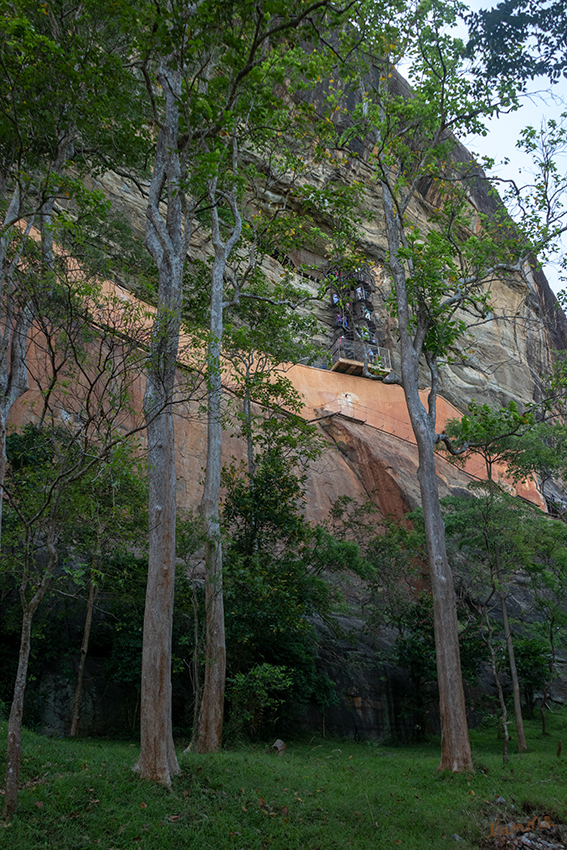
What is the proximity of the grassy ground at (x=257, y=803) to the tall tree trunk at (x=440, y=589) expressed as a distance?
1.60ft

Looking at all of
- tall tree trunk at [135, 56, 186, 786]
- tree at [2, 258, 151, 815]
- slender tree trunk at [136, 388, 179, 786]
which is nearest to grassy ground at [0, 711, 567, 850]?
slender tree trunk at [136, 388, 179, 786]

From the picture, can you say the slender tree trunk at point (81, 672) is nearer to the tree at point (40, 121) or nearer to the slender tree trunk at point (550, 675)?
the tree at point (40, 121)

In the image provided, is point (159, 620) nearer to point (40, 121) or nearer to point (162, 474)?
point (162, 474)

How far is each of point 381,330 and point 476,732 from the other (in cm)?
1794

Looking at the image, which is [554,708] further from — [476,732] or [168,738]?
[168,738]

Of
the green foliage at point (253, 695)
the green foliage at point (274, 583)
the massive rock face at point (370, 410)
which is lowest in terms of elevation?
the green foliage at point (253, 695)

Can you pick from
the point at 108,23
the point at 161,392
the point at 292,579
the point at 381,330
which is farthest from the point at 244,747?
the point at 381,330

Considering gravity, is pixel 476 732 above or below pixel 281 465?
below

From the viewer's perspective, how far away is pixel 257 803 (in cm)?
647

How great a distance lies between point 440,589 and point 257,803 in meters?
4.21

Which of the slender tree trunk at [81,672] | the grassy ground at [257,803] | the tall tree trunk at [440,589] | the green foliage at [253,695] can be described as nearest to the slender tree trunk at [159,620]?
the grassy ground at [257,803]

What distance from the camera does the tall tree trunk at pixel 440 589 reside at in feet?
27.2

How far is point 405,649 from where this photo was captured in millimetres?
14023

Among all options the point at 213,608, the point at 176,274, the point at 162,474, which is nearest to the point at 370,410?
the point at 213,608
